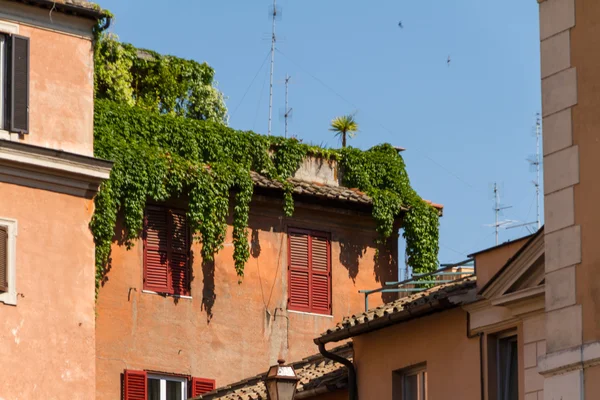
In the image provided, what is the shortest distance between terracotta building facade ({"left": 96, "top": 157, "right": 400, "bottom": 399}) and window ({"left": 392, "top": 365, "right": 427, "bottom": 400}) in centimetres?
926

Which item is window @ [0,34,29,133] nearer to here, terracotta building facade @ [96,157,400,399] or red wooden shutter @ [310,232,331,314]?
terracotta building facade @ [96,157,400,399]

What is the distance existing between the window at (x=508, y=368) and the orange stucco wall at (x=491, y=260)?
79 cm

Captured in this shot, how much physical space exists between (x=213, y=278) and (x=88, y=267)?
507 centimetres

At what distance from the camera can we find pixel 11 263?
27.9 meters

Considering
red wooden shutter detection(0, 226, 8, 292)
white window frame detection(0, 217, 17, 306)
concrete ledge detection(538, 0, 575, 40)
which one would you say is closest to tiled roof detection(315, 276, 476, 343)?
white window frame detection(0, 217, 17, 306)

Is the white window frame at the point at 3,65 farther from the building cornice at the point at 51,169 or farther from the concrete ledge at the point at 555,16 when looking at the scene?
the concrete ledge at the point at 555,16

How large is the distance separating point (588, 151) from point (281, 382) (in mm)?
4920

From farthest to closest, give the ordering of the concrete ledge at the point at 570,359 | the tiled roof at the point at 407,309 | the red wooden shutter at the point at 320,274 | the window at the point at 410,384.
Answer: the red wooden shutter at the point at 320,274
the window at the point at 410,384
the tiled roof at the point at 407,309
the concrete ledge at the point at 570,359

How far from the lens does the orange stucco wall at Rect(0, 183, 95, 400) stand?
2756cm

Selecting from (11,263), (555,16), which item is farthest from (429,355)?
(555,16)

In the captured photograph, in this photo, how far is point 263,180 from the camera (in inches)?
1358

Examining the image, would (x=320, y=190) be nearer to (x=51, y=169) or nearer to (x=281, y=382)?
(x=51, y=169)

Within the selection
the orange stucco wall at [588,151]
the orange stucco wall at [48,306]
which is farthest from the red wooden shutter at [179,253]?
the orange stucco wall at [588,151]

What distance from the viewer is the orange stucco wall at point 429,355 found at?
73.3 ft
